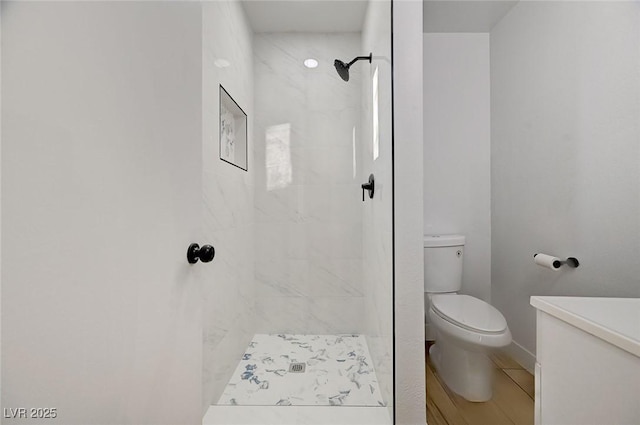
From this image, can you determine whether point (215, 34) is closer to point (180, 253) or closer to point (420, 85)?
point (420, 85)

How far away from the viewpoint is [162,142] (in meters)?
0.62

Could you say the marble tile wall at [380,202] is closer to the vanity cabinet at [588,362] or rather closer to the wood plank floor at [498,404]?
the wood plank floor at [498,404]

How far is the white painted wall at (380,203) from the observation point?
1339mm

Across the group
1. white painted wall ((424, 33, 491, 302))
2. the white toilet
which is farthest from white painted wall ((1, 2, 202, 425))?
white painted wall ((424, 33, 491, 302))

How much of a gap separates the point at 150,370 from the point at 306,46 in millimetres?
2414

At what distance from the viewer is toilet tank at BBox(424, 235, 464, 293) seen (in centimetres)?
191

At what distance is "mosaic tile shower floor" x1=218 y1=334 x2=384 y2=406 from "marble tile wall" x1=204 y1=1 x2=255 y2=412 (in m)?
0.11

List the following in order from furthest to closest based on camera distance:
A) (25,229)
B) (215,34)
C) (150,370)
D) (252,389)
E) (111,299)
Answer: (252,389)
(215,34)
(150,370)
(111,299)
(25,229)

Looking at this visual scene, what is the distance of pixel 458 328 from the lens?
1514 mm

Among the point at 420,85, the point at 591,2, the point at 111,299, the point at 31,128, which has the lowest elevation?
the point at 111,299

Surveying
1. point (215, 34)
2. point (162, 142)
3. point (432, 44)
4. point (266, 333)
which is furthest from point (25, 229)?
point (266, 333)

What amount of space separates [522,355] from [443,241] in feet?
2.33

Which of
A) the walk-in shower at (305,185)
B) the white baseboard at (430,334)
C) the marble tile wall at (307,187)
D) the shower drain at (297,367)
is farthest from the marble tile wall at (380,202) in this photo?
the shower drain at (297,367)

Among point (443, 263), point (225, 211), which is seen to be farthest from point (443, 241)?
point (225, 211)
